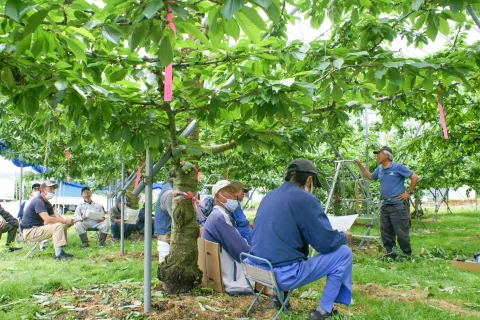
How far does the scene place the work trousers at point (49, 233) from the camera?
791cm

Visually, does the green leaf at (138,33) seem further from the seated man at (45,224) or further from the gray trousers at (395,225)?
the seated man at (45,224)

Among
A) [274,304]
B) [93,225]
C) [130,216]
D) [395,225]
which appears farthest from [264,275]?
[93,225]

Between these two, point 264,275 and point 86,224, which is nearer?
point 264,275

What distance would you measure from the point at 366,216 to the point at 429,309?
429 cm

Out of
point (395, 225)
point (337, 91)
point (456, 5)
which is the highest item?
point (456, 5)

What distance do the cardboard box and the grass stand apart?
0.13m

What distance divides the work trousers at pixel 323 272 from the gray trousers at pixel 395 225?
3664mm

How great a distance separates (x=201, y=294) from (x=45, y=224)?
495 cm

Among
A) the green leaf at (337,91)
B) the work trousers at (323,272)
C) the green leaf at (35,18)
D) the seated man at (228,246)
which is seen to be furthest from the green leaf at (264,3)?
the seated man at (228,246)

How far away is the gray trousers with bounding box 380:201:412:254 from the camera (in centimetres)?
685

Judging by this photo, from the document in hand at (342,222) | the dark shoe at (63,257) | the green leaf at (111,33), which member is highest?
the green leaf at (111,33)

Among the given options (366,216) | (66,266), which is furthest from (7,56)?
(366,216)

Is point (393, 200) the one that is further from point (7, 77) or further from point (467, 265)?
point (7, 77)

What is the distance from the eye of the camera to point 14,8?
64.8 inches
